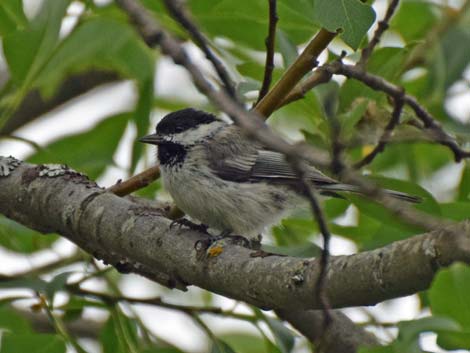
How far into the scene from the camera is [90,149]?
4.12 metres

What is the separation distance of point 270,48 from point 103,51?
139cm

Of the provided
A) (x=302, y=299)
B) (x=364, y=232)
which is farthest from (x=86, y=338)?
(x=302, y=299)

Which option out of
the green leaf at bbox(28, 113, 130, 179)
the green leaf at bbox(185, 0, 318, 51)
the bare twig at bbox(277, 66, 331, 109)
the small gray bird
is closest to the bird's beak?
the small gray bird

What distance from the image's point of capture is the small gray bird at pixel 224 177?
157 inches

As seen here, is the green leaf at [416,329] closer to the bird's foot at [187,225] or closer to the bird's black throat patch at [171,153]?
the bird's foot at [187,225]

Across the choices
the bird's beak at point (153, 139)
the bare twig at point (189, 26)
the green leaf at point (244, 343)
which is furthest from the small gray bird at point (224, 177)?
the bare twig at point (189, 26)

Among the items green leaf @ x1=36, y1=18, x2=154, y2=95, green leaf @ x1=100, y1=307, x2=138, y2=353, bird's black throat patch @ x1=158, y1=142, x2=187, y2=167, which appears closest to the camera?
green leaf @ x1=100, y1=307, x2=138, y2=353

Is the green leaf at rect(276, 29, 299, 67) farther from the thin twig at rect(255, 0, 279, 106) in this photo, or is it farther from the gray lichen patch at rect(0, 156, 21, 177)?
the gray lichen patch at rect(0, 156, 21, 177)

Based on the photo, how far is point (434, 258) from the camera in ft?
7.08

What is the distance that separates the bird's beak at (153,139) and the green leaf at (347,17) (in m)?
1.34

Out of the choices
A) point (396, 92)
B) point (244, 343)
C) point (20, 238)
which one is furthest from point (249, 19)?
point (244, 343)

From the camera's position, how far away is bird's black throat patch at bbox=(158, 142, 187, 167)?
4.18 m

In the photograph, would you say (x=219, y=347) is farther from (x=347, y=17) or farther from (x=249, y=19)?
(x=249, y=19)

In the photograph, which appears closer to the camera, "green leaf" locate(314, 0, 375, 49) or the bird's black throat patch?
"green leaf" locate(314, 0, 375, 49)
